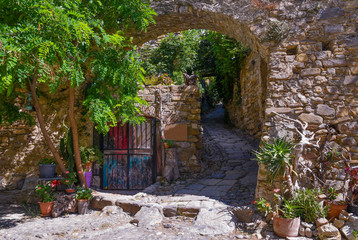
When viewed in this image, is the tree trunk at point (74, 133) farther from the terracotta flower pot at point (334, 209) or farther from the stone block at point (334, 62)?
the stone block at point (334, 62)

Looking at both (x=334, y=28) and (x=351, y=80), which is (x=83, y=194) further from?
(x=334, y=28)

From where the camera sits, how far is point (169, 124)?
5984 millimetres

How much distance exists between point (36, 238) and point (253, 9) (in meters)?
4.45

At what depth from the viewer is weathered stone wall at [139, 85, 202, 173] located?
5988 millimetres

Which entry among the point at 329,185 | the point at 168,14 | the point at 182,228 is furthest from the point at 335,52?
the point at 182,228

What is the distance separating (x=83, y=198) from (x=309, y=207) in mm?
3352

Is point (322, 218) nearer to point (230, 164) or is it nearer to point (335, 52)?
point (335, 52)

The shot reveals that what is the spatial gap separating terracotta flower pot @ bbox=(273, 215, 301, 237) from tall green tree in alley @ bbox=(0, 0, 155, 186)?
8.22 feet

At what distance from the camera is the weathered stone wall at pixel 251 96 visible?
6863 mm

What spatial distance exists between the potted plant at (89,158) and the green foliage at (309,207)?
12.1ft

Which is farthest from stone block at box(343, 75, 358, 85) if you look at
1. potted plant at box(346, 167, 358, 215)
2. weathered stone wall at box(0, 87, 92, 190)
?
weathered stone wall at box(0, 87, 92, 190)

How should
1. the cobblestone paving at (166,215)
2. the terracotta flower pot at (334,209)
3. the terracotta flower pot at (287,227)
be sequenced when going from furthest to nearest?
1. the cobblestone paving at (166,215)
2. the terracotta flower pot at (334,209)
3. the terracotta flower pot at (287,227)

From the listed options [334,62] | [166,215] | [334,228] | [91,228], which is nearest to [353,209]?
[334,228]

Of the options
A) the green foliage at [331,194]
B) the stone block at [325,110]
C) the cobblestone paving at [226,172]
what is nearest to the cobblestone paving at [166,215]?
the cobblestone paving at [226,172]
